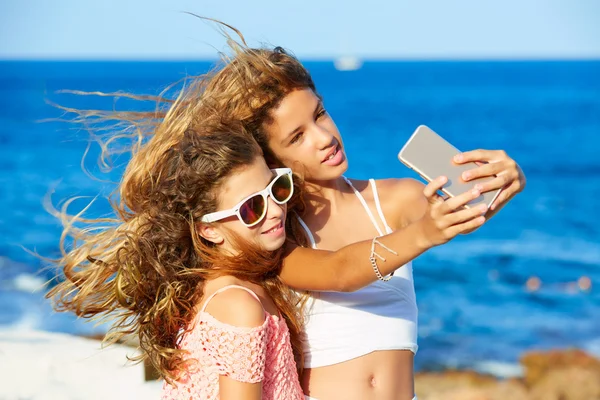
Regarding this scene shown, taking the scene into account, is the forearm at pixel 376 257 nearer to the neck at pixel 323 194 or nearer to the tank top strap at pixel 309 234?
the tank top strap at pixel 309 234

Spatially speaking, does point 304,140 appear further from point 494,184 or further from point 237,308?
point 494,184

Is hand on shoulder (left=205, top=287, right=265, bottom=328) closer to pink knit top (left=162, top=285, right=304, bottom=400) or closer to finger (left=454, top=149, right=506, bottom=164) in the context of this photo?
pink knit top (left=162, top=285, right=304, bottom=400)

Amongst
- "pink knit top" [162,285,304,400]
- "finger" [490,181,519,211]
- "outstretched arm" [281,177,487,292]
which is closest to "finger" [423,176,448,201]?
"outstretched arm" [281,177,487,292]

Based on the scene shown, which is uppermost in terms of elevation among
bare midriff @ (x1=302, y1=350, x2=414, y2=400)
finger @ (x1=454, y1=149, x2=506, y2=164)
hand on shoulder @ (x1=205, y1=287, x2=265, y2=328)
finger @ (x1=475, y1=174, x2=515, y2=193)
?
finger @ (x1=454, y1=149, x2=506, y2=164)

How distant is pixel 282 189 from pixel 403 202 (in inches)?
24.9

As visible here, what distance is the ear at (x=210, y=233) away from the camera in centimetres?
295

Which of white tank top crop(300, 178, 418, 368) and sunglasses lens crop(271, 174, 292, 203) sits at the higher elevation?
sunglasses lens crop(271, 174, 292, 203)

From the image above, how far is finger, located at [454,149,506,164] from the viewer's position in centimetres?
244

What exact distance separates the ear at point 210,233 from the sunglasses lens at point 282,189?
263mm

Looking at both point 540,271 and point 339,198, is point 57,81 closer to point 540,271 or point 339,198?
point 540,271

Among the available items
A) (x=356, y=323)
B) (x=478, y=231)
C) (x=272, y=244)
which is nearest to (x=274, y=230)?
(x=272, y=244)

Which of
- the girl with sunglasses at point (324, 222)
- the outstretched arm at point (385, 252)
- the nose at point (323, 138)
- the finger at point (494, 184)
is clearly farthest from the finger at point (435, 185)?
the nose at point (323, 138)

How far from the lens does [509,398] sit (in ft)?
25.8

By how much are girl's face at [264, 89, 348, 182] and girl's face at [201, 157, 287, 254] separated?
307 millimetres
